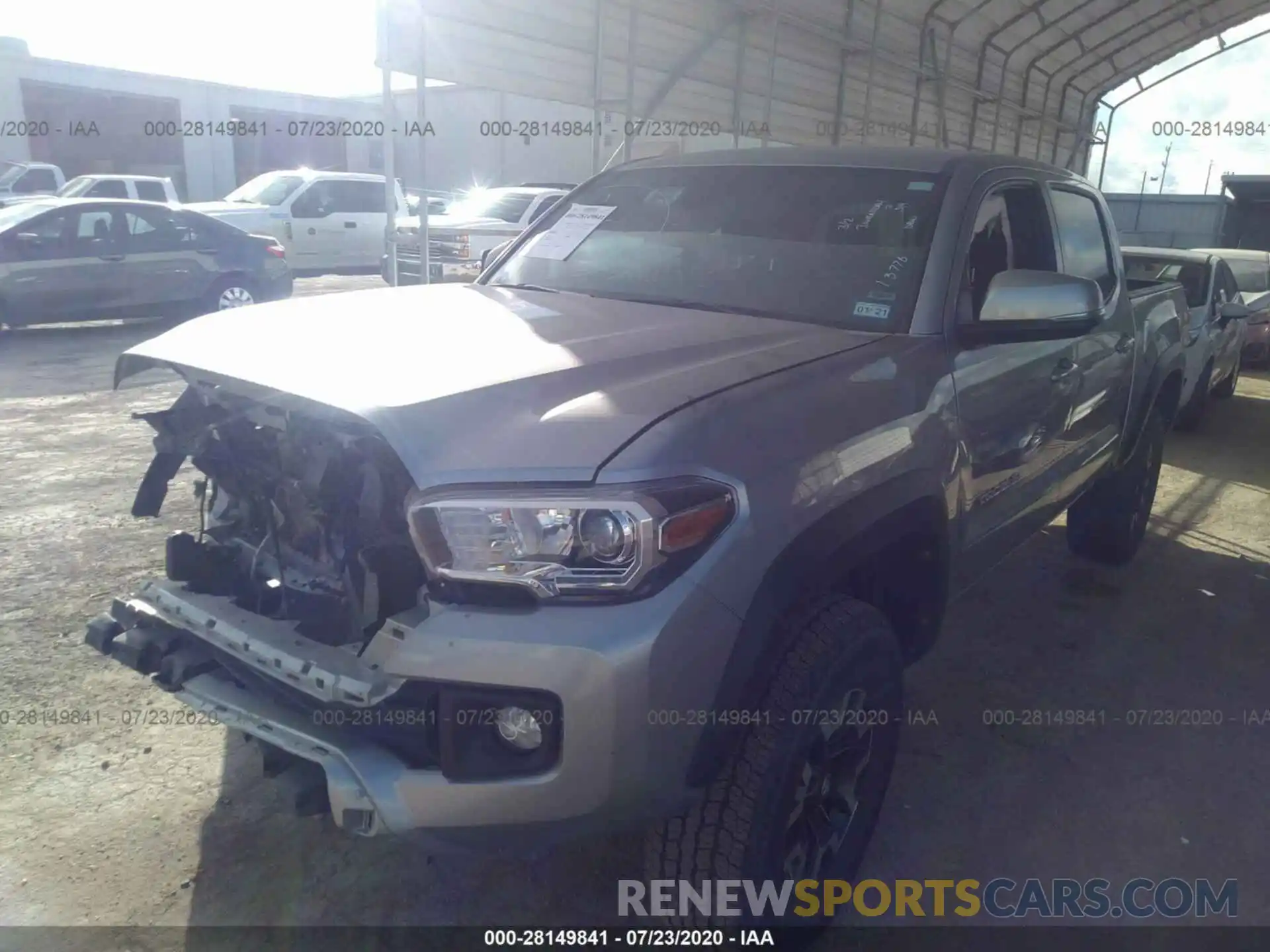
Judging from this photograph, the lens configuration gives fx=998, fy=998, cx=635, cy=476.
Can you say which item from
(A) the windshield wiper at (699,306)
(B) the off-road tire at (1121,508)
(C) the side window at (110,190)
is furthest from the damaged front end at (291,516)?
(C) the side window at (110,190)

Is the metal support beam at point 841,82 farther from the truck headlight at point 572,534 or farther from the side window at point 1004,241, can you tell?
the truck headlight at point 572,534

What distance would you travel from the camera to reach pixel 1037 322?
2895 millimetres

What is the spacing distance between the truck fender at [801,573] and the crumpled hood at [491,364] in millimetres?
378

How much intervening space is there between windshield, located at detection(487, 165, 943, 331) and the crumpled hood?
150mm

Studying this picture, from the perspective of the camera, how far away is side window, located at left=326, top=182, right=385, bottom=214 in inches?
649

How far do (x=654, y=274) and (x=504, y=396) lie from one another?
1.35 meters

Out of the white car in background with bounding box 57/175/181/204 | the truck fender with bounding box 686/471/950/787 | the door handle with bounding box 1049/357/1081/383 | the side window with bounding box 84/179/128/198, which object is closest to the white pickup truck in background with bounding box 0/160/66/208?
the white car in background with bounding box 57/175/181/204

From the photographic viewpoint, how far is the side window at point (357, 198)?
16.5m

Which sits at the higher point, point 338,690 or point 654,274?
point 654,274

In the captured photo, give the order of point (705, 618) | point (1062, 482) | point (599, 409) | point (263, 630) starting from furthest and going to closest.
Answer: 1. point (1062, 482)
2. point (263, 630)
3. point (599, 409)
4. point (705, 618)

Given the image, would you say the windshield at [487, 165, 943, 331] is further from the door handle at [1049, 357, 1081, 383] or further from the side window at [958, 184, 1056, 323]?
the door handle at [1049, 357, 1081, 383]

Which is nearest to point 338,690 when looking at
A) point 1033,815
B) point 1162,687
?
point 1033,815

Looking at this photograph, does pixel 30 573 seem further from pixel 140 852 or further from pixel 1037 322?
A: pixel 1037 322

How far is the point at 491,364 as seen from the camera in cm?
225
